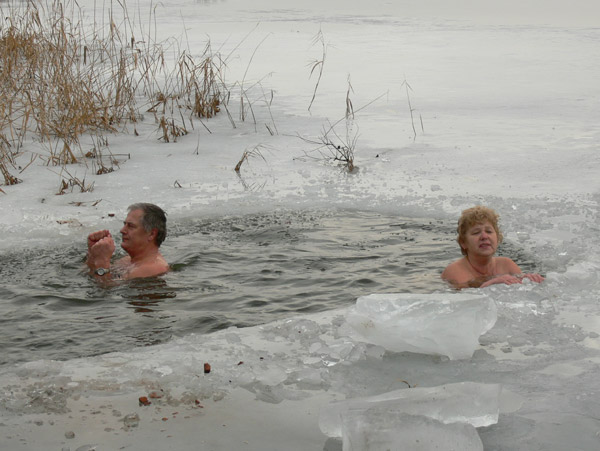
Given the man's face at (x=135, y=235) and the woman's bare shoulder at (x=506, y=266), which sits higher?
the man's face at (x=135, y=235)

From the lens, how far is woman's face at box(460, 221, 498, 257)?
5.18m

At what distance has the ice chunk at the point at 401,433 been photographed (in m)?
2.77

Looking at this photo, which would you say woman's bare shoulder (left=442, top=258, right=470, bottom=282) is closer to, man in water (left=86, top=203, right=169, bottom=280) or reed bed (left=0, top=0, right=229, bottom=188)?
man in water (left=86, top=203, right=169, bottom=280)

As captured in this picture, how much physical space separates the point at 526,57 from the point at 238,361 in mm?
9477

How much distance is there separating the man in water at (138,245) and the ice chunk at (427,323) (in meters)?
2.17

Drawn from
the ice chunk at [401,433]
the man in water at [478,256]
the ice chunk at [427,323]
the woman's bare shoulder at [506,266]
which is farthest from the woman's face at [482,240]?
the ice chunk at [401,433]

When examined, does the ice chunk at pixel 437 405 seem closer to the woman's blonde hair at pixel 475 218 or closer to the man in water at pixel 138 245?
the woman's blonde hair at pixel 475 218

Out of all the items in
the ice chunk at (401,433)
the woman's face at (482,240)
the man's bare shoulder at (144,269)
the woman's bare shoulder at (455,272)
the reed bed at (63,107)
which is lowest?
the man's bare shoulder at (144,269)

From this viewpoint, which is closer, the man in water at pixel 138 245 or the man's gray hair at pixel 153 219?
the man in water at pixel 138 245

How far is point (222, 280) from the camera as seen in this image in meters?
5.20

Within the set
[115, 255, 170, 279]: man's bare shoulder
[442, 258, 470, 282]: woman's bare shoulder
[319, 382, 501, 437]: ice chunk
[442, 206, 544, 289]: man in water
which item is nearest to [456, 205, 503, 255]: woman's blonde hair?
[442, 206, 544, 289]: man in water

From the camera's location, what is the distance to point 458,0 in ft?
68.8

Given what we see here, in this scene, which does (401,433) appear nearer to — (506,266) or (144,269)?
(506,266)

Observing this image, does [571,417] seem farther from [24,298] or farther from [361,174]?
[361,174]
